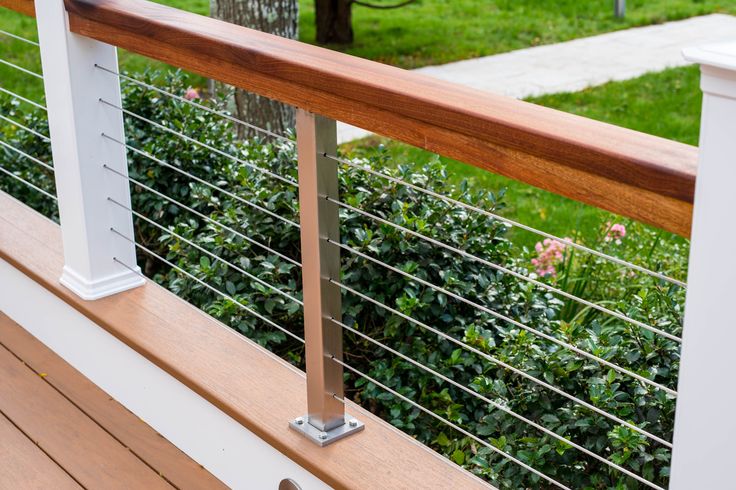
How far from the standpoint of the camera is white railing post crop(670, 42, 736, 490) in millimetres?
1251

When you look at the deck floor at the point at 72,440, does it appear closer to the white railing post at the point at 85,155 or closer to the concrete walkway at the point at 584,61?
the white railing post at the point at 85,155

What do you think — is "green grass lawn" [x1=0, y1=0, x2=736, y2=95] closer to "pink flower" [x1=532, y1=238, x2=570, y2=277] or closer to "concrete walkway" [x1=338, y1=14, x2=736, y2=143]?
"concrete walkway" [x1=338, y1=14, x2=736, y2=143]

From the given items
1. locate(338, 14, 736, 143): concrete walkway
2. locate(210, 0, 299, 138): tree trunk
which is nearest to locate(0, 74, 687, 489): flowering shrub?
locate(210, 0, 299, 138): tree trunk

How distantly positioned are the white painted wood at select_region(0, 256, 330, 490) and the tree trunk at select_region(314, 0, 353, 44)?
220 inches

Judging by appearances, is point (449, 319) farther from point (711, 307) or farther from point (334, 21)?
point (334, 21)

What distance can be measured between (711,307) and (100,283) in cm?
189

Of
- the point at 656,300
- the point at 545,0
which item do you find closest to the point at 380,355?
the point at 656,300

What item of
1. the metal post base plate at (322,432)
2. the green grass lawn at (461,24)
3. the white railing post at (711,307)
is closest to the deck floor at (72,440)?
Result: the metal post base plate at (322,432)

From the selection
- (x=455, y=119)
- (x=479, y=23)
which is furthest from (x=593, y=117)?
(x=455, y=119)

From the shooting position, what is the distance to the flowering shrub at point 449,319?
7.35ft

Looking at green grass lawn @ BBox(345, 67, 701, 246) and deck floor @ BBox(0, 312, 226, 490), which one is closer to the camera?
deck floor @ BBox(0, 312, 226, 490)

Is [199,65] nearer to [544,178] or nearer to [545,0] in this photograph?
[544,178]

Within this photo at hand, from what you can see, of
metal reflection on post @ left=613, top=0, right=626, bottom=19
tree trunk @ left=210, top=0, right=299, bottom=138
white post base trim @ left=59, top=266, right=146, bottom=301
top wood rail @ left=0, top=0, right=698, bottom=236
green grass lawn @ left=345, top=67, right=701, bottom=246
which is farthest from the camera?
metal reflection on post @ left=613, top=0, right=626, bottom=19

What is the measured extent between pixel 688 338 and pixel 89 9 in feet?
5.62
